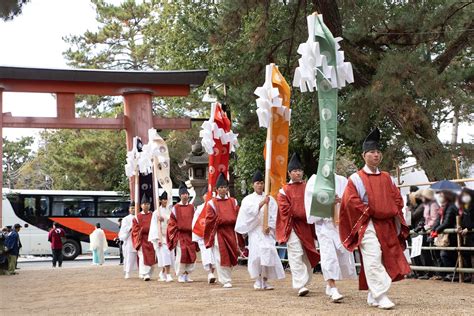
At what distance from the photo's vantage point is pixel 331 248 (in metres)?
8.20

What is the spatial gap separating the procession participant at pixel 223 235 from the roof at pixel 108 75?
31.9 feet

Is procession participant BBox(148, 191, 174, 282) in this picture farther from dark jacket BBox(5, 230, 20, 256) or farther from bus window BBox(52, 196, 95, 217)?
bus window BBox(52, 196, 95, 217)

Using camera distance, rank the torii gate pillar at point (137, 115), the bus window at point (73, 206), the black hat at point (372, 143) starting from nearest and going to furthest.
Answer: the black hat at point (372, 143) → the torii gate pillar at point (137, 115) → the bus window at point (73, 206)

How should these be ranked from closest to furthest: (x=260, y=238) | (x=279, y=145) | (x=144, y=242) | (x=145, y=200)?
(x=260, y=238) < (x=279, y=145) < (x=144, y=242) < (x=145, y=200)

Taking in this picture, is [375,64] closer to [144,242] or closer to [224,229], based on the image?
[224,229]

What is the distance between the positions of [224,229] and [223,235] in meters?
0.12

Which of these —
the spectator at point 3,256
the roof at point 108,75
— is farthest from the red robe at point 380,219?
the roof at point 108,75

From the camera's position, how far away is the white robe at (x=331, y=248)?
8.00 m

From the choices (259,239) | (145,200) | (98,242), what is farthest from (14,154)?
(259,239)

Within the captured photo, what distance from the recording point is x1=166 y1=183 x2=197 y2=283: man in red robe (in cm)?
1266

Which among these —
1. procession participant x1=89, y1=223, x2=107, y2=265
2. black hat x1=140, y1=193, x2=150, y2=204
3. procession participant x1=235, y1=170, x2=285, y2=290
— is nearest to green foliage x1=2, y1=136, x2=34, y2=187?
procession participant x1=89, y1=223, x2=107, y2=265

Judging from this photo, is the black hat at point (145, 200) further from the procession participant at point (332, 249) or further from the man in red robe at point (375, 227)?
the man in red robe at point (375, 227)

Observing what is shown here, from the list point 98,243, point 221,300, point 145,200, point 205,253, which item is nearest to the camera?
point 221,300

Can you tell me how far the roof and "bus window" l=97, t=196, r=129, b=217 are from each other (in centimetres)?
1200
